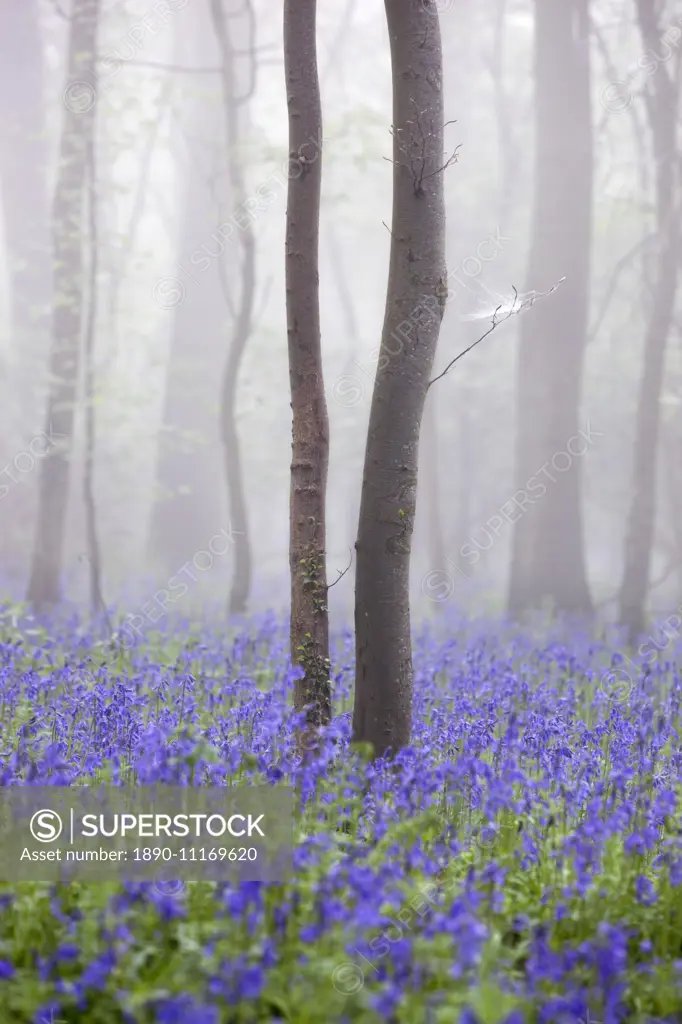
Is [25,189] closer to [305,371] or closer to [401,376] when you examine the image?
[305,371]

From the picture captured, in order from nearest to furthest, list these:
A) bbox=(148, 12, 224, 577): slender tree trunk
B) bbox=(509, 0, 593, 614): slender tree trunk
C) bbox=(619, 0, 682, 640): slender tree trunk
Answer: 1. bbox=(619, 0, 682, 640): slender tree trunk
2. bbox=(509, 0, 593, 614): slender tree trunk
3. bbox=(148, 12, 224, 577): slender tree trunk

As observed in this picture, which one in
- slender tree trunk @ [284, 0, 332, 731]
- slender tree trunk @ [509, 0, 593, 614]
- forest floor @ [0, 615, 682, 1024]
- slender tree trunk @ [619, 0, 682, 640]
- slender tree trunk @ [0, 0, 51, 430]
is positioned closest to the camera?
forest floor @ [0, 615, 682, 1024]

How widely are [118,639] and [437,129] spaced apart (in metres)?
5.03

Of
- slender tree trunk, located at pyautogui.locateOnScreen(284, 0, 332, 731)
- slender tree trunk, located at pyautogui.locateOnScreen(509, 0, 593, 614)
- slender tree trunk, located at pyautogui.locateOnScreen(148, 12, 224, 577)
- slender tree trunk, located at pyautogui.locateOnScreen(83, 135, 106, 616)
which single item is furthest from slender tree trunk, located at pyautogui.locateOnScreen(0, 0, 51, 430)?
slender tree trunk, located at pyautogui.locateOnScreen(284, 0, 332, 731)

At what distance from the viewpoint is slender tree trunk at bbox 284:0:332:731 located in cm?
530

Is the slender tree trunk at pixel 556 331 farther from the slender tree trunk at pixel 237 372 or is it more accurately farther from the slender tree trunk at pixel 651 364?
the slender tree trunk at pixel 237 372

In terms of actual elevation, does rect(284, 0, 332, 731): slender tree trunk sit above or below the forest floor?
above

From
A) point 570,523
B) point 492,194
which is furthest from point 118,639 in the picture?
point 492,194

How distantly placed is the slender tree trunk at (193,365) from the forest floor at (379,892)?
14.4 meters

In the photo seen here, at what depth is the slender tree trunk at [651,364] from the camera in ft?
40.6

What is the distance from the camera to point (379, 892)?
9.37 ft

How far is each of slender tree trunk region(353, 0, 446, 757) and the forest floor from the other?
37 cm

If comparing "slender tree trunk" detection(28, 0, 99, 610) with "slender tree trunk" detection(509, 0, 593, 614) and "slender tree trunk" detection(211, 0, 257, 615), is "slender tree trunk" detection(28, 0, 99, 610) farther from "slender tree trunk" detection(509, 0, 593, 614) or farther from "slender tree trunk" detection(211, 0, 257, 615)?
"slender tree trunk" detection(509, 0, 593, 614)

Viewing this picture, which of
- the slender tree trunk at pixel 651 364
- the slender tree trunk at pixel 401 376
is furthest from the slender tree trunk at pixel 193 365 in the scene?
the slender tree trunk at pixel 401 376
